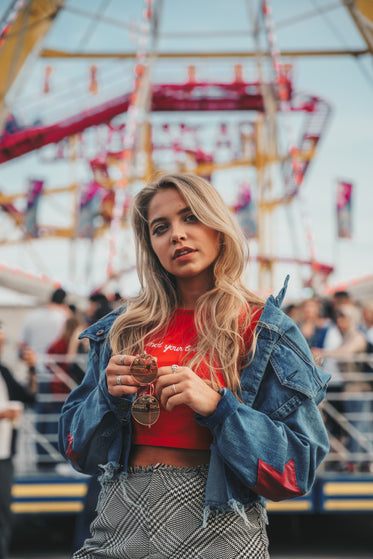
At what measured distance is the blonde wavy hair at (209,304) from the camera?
1.53 meters

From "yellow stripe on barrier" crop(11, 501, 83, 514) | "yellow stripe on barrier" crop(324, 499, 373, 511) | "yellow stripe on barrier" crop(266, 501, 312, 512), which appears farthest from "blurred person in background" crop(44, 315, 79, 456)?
"yellow stripe on barrier" crop(324, 499, 373, 511)

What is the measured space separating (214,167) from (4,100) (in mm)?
12884

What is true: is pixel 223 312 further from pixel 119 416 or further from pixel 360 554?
pixel 360 554

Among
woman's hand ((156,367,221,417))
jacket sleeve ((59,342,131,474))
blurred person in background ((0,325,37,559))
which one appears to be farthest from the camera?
blurred person in background ((0,325,37,559))

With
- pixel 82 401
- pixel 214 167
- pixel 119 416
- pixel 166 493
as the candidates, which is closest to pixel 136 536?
pixel 166 493

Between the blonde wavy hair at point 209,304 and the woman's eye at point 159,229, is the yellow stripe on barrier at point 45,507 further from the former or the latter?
the woman's eye at point 159,229

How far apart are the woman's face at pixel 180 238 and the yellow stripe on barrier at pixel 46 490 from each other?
11.7 feet

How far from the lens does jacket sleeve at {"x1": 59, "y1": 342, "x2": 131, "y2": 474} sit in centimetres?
153

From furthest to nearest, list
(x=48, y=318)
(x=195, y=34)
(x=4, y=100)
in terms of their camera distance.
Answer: (x=195, y=34) → (x=4, y=100) → (x=48, y=318)

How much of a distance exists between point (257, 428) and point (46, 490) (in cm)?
386

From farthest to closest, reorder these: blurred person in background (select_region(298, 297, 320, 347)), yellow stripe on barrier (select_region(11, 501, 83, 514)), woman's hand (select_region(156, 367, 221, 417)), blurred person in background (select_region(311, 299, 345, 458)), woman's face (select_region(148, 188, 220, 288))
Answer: blurred person in background (select_region(298, 297, 320, 347)) → blurred person in background (select_region(311, 299, 345, 458)) → yellow stripe on barrier (select_region(11, 501, 83, 514)) → woman's face (select_region(148, 188, 220, 288)) → woman's hand (select_region(156, 367, 221, 417))

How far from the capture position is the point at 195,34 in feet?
39.7

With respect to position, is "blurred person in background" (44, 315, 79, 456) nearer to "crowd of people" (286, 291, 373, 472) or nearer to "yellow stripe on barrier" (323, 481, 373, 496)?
"crowd of people" (286, 291, 373, 472)

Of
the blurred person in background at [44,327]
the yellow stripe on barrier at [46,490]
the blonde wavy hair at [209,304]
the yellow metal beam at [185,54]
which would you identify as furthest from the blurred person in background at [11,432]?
the yellow metal beam at [185,54]
